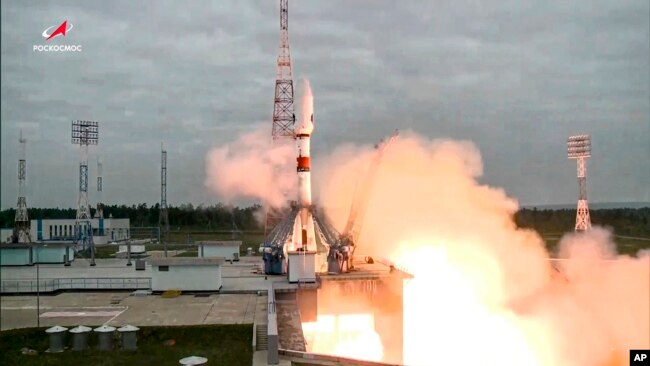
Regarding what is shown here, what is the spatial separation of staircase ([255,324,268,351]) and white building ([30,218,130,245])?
161ft

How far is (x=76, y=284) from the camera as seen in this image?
3441 cm

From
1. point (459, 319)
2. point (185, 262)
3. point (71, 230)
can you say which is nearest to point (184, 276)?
point (185, 262)

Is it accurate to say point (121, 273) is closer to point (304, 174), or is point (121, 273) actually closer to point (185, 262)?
point (185, 262)

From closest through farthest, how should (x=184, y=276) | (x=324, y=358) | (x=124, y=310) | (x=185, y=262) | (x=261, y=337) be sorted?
(x=324, y=358), (x=261, y=337), (x=124, y=310), (x=185, y=262), (x=184, y=276)

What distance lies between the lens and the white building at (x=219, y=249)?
157 feet

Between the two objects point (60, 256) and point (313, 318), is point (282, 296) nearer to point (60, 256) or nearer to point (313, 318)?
point (313, 318)

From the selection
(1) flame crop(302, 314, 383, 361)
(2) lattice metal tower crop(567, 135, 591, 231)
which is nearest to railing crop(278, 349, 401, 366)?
Result: (1) flame crop(302, 314, 383, 361)

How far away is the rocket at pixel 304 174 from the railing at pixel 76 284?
986 cm

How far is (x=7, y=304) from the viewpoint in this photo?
29391 mm

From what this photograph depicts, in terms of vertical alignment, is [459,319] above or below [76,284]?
below

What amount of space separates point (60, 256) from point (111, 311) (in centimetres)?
2217

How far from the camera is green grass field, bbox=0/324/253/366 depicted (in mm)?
19875

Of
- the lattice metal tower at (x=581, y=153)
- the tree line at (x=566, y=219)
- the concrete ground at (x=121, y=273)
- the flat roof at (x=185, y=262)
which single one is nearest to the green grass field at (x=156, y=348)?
the flat roof at (x=185, y=262)

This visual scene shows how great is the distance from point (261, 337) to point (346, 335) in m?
12.0
